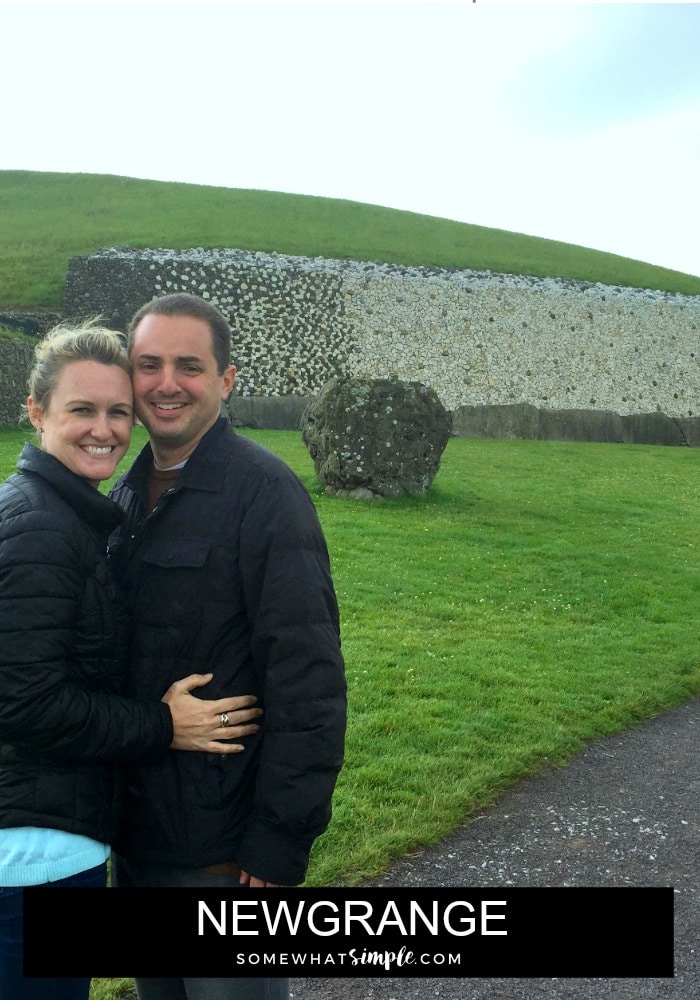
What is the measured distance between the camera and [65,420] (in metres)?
2.52

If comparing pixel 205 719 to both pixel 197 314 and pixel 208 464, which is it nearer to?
pixel 208 464

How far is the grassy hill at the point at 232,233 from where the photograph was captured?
32.0 metres

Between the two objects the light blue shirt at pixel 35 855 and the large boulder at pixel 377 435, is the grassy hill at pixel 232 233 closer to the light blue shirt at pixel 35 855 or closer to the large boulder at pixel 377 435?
the large boulder at pixel 377 435

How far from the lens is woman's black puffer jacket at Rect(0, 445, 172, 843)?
2.25 meters

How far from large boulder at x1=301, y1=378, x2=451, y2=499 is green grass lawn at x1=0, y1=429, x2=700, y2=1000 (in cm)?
43

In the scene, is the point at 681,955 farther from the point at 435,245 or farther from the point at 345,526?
the point at 435,245

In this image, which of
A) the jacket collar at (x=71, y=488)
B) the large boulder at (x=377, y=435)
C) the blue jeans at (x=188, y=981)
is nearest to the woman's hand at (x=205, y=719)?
the blue jeans at (x=188, y=981)

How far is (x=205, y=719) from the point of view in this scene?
2424mm

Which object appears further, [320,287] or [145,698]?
[320,287]

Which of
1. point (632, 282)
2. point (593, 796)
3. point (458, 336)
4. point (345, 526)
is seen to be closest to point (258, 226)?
point (458, 336)

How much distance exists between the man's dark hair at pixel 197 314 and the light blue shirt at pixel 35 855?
136cm

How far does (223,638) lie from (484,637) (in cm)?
599

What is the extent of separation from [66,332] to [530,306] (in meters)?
30.6

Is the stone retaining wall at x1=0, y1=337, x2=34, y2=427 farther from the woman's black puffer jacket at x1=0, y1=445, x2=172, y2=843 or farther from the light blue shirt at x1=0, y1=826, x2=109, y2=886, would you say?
the light blue shirt at x1=0, y1=826, x2=109, y2=886
